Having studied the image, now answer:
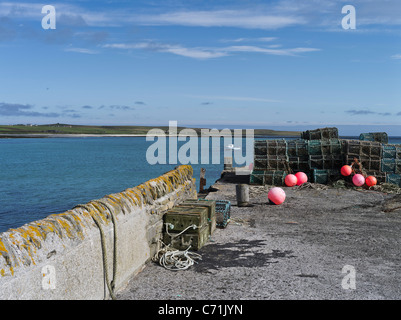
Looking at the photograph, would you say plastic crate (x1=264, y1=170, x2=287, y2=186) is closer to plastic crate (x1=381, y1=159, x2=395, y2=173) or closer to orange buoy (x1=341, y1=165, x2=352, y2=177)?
orange buoy (x1=341, y1=165, x2=352, y2=177)

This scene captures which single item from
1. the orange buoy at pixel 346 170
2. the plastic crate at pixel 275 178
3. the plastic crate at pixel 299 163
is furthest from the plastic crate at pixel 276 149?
the orange buoy at pixel 346 170

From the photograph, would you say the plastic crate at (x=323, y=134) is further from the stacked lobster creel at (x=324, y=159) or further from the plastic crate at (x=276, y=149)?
the plastic crate at (x=276, y=149)

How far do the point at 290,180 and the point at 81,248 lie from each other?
15.2 meters

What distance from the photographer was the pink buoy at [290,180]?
19.3 metres

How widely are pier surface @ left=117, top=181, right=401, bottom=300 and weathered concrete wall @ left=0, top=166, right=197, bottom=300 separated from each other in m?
0.59

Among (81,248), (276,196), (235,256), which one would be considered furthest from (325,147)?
(81,248)

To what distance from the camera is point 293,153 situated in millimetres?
21422

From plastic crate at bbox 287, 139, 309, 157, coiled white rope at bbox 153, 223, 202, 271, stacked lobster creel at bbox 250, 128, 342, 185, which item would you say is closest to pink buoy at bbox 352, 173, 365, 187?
stacked lobster creel at bbox 250, 128, 342, 185

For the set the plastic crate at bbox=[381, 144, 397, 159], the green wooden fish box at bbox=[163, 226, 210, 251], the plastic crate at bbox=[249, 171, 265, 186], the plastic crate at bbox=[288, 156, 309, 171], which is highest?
the plastic crate at bbox=[381, 144, 397, 159]

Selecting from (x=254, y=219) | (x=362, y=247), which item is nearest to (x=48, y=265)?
(x=362, y=247)

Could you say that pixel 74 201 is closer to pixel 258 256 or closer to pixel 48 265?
pixel 258 256

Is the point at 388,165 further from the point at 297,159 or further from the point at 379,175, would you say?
the point at 297,159

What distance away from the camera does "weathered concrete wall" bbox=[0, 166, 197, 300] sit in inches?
170

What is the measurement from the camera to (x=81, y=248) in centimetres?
532
